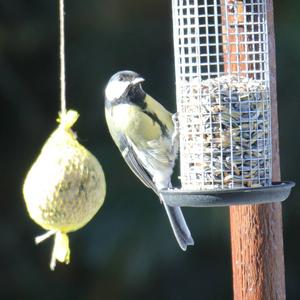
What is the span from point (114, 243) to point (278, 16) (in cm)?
148

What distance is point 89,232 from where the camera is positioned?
18.9ft

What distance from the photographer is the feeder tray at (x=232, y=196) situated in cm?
339

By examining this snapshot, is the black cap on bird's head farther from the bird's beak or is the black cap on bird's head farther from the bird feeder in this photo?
the bird feeder

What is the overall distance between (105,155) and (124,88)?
1483 mm

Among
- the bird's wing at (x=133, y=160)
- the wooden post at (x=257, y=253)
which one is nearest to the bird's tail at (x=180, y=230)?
the bird's wing at (x=133, y=160)

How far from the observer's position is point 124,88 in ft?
14.5

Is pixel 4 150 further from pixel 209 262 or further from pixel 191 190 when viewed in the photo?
pixel 191 190

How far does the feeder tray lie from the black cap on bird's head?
0.94m

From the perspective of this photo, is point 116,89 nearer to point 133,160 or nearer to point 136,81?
point 136,81

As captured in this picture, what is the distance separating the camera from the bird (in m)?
4.48

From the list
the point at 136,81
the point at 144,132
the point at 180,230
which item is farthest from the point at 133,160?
the point at 136,81

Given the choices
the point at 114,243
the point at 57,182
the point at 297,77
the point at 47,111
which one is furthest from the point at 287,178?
the point at 57,182

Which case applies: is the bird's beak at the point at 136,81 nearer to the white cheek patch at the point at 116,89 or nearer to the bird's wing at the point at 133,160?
the white cheek patch at the point at 116,89

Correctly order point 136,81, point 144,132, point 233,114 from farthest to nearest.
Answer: point 144,132
point 136,81
point 233,114
